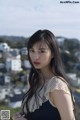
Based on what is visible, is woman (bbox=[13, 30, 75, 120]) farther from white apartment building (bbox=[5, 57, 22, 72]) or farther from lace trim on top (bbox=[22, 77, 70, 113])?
white apartment building (bbox=[5, 57, 22, 72])

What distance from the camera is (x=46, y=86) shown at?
3.82ft

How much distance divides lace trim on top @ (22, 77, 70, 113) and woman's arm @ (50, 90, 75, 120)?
0.06ft

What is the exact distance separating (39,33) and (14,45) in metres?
1.61

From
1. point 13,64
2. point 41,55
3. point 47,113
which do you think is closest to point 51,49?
point 41,55

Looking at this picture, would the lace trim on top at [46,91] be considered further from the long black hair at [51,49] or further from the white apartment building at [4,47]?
the white apartment building at [4,47]

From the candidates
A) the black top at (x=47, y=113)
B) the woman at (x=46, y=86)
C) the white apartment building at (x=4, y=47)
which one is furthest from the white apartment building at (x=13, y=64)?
the black top at (x=47, y=113)

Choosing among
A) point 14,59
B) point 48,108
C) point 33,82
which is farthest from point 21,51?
point 48,108

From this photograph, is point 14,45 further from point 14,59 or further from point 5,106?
point 5,106

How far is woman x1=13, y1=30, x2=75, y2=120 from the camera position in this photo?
111cm

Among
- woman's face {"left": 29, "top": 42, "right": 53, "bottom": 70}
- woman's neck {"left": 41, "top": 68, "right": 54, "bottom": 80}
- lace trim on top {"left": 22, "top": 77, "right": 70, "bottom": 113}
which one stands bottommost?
lace trim on top {"left": 22, "top": 77, "right": 70, "bottom": 113}

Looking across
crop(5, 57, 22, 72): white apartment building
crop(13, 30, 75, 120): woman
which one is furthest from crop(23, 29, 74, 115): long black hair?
crop(5, 57, 22, 72): white apartment building

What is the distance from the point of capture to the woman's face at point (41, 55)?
3.90 ft

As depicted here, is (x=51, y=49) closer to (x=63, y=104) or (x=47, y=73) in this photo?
(x=47, y=73)

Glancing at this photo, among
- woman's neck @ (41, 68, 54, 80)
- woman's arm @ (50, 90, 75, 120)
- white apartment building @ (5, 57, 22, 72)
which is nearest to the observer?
woman's arm @ (50, 90, 75, 120)
